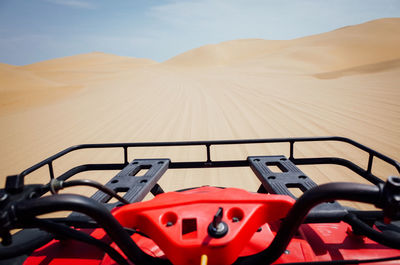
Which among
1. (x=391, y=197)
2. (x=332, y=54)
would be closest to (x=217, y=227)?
(x=391, y=197)

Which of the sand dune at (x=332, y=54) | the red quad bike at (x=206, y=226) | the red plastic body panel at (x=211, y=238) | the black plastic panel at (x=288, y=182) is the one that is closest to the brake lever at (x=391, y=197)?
the red quad bike at (x=206, y=226)

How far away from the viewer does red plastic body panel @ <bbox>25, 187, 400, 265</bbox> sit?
1026 mm

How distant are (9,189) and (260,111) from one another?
28.4ft

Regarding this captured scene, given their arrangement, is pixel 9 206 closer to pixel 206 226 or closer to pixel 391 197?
pixel 206 226

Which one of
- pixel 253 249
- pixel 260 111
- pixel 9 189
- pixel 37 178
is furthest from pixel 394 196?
pixel 260 111

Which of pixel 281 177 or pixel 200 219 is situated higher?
pixel 200 219

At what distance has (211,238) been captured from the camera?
3.32ft

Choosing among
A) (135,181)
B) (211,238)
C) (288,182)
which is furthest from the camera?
(135,181)

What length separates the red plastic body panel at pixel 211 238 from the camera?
1026 mm

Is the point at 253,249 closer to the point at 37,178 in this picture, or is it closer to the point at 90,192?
the point at 90,192

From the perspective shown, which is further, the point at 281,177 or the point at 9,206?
the point at 281,177

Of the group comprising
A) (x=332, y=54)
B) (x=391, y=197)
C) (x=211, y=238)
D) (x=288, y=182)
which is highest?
(x=332, y=54)

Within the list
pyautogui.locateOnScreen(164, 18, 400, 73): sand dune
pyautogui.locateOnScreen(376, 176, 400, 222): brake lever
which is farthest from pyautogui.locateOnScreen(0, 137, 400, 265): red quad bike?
pyautogui.locateOnScreen(164, 18, 400, 73): sand dune

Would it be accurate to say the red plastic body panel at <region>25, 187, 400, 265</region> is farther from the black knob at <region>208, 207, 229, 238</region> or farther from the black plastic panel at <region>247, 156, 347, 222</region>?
the black plastic panel at <region>247, 156, 347, 222</region>
